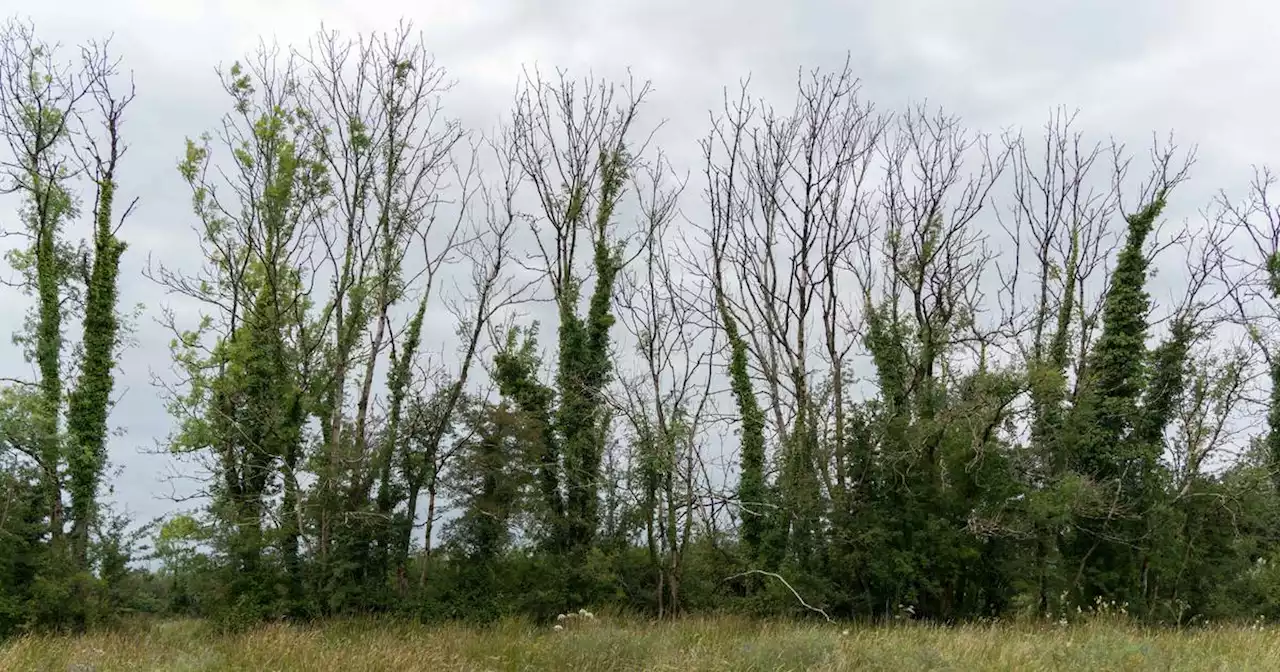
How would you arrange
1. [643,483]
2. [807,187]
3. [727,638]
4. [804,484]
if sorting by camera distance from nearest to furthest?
[727,638] → [804,484] → [643,483] → [807,187]

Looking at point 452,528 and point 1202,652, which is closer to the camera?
point 1202,652

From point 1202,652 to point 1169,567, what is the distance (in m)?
11.6

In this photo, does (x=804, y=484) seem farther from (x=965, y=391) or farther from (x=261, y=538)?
(x=261, y=538)

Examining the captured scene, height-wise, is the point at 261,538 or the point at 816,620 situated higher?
the point at 261,538

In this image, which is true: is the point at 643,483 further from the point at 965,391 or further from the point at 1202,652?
the point at 1202,652

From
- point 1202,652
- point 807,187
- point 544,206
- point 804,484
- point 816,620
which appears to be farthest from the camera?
point 544,206

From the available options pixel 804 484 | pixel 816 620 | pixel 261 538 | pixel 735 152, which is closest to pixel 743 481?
pixel 804 484

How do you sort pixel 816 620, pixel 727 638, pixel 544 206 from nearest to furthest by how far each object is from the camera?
pixel 727 638 < pixel 816 620 < pixel 544 206

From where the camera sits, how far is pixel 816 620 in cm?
1662

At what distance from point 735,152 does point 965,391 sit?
28.7ft

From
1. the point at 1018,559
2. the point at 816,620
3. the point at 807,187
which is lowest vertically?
the point at 816,620

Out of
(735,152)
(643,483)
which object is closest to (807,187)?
(735,152)

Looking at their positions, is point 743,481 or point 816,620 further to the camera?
point 743,481

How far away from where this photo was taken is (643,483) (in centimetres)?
1942
